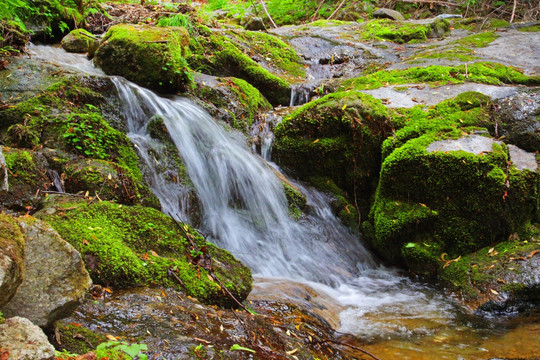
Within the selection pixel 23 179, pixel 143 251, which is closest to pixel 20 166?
pixel 23 179

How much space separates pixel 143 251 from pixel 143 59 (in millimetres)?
4442

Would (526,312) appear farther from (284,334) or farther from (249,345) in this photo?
(249,345)

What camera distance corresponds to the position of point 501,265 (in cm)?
507

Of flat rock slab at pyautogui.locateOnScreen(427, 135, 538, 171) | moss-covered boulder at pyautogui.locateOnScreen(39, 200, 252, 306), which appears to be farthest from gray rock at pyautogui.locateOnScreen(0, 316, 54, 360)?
flat rock slab at pyautogui.locateOnScreen(427, 135, 538, 171)

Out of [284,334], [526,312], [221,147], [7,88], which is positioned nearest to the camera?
[284,334]

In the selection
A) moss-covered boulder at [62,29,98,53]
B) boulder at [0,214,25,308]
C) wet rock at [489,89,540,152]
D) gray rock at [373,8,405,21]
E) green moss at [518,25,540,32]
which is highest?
gray rock at [373,8,405,21]

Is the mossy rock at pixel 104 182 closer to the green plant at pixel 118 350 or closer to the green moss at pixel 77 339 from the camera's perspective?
the green moss at pixel 77 339

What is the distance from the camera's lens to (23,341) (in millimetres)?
1408

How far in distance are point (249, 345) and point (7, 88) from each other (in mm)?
5158

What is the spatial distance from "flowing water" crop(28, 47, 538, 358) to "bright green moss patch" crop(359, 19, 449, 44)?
8118 mm

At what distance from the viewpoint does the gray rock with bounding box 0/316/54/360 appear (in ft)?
4.48

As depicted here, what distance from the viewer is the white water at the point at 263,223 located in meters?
5.02

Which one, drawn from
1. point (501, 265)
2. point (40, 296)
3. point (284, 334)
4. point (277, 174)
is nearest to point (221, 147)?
point (277, 174)

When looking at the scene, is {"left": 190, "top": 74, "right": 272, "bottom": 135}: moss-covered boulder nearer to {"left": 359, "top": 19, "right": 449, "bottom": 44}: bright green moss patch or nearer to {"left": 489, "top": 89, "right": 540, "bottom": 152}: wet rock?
{"left": 489, "top": 89, "right": 540, "bottom": 152}: wet rock
